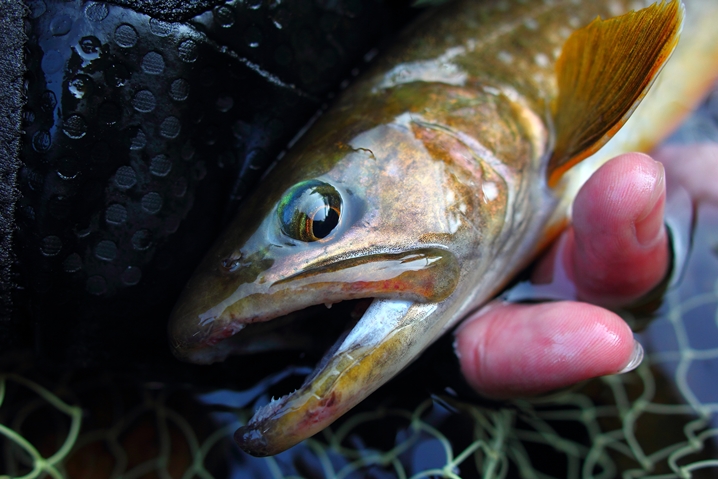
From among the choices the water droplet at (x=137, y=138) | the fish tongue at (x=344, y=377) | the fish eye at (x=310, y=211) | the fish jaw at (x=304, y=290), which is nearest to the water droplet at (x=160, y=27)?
the water droplet at (x=137, y=138)

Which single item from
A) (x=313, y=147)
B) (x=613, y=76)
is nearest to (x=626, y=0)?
(x=613, y=76)

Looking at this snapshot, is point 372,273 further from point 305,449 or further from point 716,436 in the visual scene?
point 716,436

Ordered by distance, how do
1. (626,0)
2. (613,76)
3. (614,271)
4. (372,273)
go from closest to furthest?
(372,273) → (613,76) → (614,271) → (626,0)

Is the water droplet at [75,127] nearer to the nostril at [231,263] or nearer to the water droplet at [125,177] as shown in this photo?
the water droplet at [125,177]

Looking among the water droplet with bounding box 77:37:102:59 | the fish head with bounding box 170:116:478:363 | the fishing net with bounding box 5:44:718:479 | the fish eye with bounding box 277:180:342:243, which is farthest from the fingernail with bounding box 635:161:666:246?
the water droplet with bounding box 77:37:102:59

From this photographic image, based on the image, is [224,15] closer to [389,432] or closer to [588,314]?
[588,314]

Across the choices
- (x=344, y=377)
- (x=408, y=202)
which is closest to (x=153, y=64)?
(x=408, y=202)

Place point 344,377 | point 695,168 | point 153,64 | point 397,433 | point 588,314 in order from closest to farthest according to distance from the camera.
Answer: point 344,377, point 153,64, point 588,314, point 397,433, point 695,168
